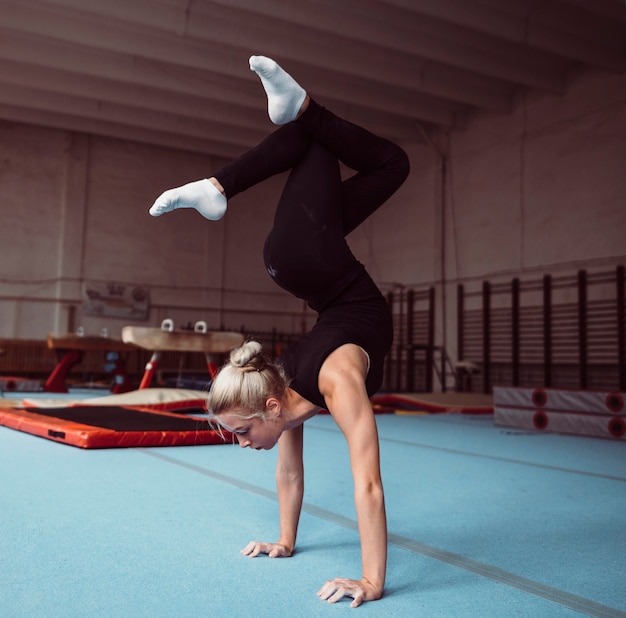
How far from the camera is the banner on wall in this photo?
12.6 metres

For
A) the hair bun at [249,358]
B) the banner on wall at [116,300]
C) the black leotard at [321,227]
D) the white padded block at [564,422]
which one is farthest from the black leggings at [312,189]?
the banner on wall at [116,300]

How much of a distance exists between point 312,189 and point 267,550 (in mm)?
1058

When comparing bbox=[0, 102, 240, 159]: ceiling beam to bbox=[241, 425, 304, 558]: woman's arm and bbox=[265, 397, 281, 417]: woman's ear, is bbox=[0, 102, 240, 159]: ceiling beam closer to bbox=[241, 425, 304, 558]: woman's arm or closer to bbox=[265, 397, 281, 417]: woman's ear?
bbox=[241, 425, 304, 558]: woman's arm

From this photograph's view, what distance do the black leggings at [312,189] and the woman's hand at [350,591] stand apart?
78cm

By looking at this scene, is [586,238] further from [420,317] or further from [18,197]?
[18,197]

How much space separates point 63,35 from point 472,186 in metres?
6.90

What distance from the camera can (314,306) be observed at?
2008mm

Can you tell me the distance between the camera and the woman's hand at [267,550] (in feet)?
5.84

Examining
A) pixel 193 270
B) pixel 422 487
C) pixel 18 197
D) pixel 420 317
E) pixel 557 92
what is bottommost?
pixel 422 487

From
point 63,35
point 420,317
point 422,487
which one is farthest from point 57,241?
point 422,487

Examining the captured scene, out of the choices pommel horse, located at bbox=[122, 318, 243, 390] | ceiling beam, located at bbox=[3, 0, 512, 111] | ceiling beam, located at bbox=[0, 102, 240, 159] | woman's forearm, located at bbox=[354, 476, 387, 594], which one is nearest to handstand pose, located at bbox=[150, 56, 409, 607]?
woman's forearm, located at bbox=[354, 476, 387, 594]

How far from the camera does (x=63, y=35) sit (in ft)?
27.8

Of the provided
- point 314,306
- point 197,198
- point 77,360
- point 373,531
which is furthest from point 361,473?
point 77,360

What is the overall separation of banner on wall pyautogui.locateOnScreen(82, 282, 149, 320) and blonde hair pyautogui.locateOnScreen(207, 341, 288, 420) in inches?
463
